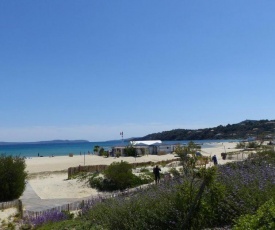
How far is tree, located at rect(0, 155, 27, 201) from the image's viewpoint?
17250 mm

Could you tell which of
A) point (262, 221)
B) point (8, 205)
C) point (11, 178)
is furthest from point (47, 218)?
point (262, 221)

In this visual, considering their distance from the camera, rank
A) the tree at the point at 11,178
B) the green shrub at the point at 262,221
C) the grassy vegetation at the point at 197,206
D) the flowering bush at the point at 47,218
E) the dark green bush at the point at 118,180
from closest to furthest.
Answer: the green shrub at the point at 262,221 < the grassy vegetation at the point at 197,206 < the flowering bush at the point at 47,218 < the tree at the point at 11,178 < the dark green bush at the point at 118,180

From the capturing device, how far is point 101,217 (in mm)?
9031

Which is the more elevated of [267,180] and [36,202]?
[267,180]

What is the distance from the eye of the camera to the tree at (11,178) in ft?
56.6

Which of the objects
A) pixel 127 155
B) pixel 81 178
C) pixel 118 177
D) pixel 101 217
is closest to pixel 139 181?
pixel 118 177

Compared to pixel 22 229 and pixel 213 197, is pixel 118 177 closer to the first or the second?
pixel 22 229

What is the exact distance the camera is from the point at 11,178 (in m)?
17.5

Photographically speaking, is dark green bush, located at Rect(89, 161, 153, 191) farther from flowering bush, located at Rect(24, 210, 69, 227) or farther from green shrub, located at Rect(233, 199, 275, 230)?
green shrub, located at Rect(233, 199, 275, 230)

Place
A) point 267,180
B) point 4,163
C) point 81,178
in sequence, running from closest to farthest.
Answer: point 267,180
point 4,163
point 81,178

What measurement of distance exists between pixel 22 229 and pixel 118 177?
1149cm

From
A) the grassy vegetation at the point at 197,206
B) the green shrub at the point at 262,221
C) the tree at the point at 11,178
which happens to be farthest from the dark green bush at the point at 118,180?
the green shrub at the point at 262,221

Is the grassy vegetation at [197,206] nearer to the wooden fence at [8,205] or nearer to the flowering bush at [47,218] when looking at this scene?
the flowering bush at [47,218]

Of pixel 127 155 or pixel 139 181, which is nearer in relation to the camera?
Result: pixel 139 181
